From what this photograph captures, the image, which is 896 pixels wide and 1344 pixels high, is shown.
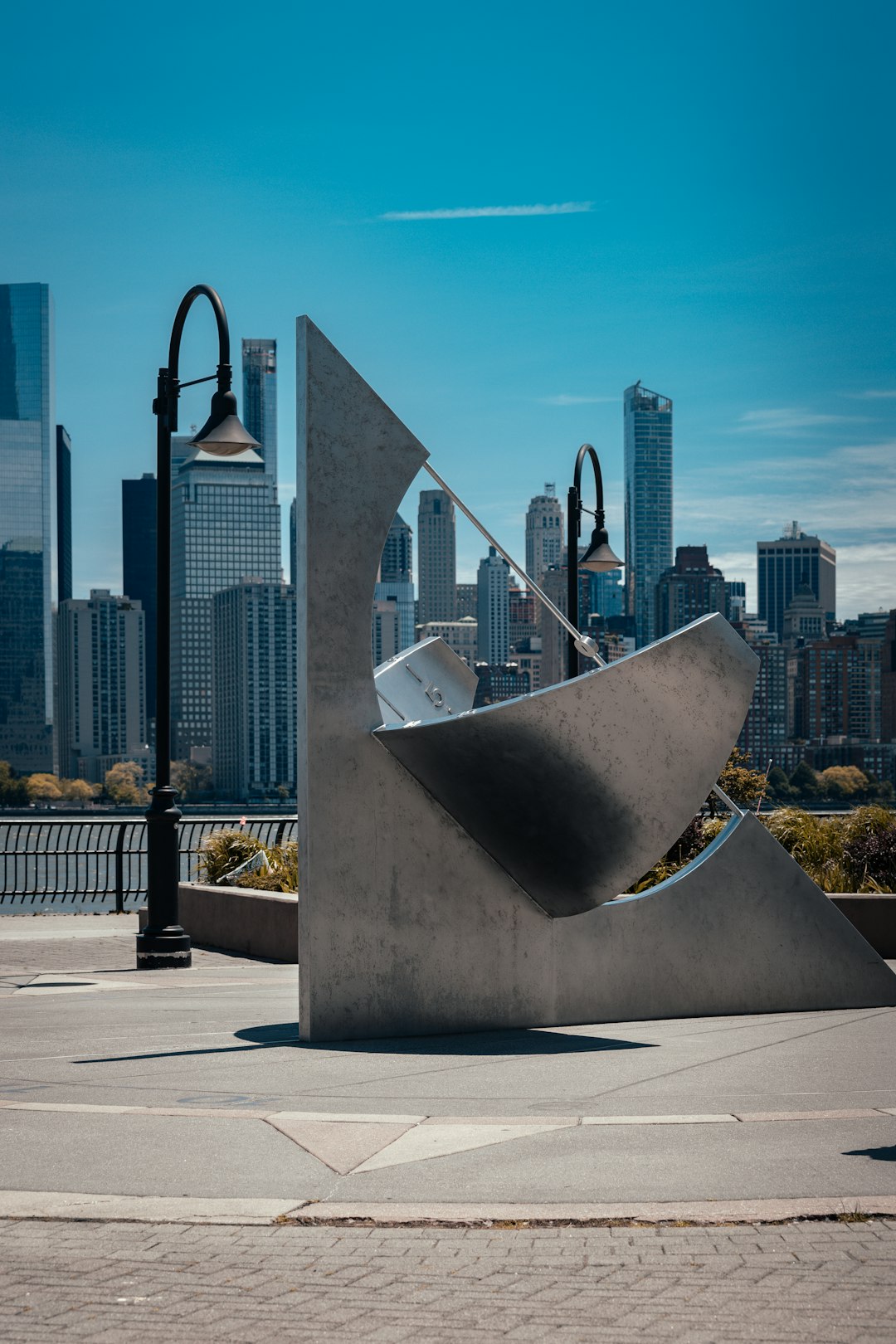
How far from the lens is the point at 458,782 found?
10.2m

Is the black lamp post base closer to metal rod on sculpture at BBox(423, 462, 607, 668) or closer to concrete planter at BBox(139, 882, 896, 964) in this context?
concrete planter at BBox(139, 882, 896, 964)

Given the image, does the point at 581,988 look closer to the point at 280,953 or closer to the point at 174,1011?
the point at 174,1011

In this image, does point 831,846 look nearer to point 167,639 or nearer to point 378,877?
point 167,639

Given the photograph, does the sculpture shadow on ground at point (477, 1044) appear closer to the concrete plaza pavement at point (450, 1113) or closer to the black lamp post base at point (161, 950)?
the concrete plaza pavement at point (450, 1113)

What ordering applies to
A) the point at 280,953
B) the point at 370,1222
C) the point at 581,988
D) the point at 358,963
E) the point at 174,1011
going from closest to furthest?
the point at 370,1222, the point at 358,963, the point at 581,988, the point at 174,1011, the point at 280,953

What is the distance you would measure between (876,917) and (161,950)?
7183 millimetres

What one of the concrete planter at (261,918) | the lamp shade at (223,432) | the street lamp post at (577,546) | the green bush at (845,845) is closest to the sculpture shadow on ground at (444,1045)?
the concrete planter at (261,918)

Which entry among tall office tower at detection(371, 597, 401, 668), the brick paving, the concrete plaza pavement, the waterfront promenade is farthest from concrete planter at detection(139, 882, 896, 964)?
tall office tower at detection(371, 597, 401, 668)

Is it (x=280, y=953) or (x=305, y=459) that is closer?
(x=305, y=459)

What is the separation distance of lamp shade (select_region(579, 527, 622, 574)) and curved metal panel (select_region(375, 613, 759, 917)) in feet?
31.2

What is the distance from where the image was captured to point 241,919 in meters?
16.5

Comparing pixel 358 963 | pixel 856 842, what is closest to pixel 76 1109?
pixel 358 963

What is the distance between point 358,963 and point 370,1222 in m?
4.26

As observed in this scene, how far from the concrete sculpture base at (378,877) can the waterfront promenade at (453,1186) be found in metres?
0.34
